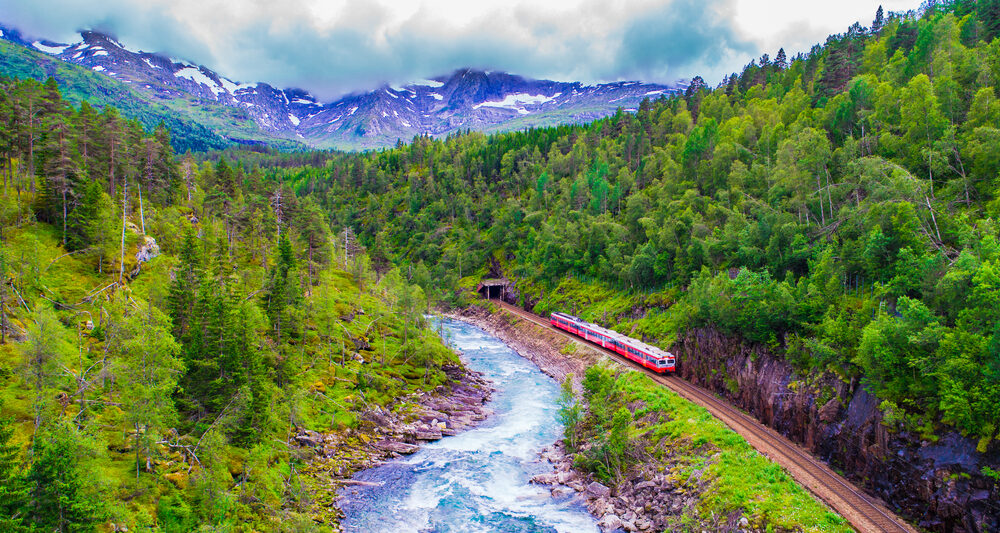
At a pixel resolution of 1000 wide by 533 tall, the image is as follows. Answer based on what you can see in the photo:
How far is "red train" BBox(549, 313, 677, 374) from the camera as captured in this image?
59.0m

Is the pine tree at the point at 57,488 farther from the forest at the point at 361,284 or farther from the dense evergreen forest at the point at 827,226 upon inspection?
the dense evergreen forest at the point at 827,226

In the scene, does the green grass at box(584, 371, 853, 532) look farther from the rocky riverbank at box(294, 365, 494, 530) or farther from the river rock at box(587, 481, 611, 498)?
the rocky riverbank at box(294, 365, 494, 530)

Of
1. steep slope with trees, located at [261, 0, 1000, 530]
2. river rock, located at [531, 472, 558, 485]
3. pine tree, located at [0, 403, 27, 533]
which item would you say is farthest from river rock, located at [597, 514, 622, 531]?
pine tree, located at [0, 403, 27, 533]

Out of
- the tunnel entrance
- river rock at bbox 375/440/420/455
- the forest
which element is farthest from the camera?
the tunnel entrance

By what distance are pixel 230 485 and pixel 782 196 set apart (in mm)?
63907

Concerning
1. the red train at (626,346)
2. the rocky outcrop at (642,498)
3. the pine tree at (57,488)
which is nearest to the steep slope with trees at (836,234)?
the red train at (626,346)

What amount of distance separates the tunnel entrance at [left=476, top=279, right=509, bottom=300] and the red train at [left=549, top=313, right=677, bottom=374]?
40.2 metres

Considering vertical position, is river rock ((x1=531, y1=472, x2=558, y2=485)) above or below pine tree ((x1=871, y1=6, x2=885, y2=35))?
below

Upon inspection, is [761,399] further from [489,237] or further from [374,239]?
[374,239]

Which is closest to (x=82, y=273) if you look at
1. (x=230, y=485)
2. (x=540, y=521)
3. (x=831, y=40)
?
(x=230, y=485)

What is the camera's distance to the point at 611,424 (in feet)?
143

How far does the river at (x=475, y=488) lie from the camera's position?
34250 millimetres

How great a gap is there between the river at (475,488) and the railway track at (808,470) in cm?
Result: 1504

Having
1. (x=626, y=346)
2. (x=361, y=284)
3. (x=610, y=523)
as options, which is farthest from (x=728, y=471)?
(x=361, y=284)
